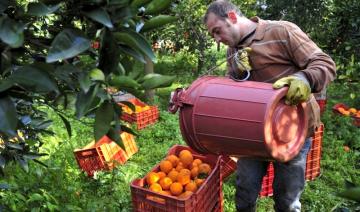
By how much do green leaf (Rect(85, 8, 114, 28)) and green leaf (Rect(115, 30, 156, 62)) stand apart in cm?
4

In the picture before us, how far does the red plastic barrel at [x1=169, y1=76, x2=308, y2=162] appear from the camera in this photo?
6.31ft

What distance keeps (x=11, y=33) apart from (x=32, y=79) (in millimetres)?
92

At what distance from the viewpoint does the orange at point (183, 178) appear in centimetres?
274

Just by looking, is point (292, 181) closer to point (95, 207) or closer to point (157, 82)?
point (95, 207)

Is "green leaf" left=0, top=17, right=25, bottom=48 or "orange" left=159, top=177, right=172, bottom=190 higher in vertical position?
"green leaf" left=0, top=17, right=25, bottom=48

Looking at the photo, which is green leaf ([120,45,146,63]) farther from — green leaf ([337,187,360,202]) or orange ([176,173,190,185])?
orange ([176,173,190,185])

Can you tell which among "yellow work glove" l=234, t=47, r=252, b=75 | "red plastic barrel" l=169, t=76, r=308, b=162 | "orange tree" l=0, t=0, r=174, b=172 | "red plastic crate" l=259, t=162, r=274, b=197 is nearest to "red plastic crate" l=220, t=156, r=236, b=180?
"red plastic crate" l=259, t=162, r=274, b=197

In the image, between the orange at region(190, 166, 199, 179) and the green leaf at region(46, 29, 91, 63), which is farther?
the orange at region(190, 166, 199, 179)

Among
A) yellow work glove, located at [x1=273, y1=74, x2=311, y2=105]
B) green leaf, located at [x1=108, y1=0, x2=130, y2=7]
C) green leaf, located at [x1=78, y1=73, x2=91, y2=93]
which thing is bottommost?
yellow work glove, located at [x1=273, y1=74, x2=311, y2=105]

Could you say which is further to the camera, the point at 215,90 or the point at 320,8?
the point at 320,8

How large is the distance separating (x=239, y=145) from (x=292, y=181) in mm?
724

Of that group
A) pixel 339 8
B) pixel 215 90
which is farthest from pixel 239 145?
pixel 339 8

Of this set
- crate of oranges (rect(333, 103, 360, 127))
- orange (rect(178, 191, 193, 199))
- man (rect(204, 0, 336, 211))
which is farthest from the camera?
crate of oranges (rect(333, 103, 360, 127))

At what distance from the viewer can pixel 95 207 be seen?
111 inches
